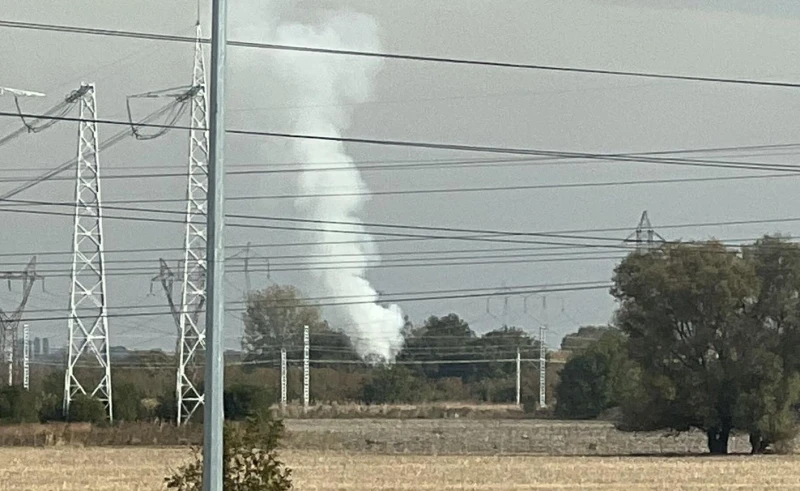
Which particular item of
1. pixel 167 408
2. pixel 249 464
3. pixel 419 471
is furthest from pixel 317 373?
pixel 249 464

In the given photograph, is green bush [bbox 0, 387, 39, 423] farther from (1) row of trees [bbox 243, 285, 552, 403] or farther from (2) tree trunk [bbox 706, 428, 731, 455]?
(2) tree trunk [bbox 706, 428, 731, 455]

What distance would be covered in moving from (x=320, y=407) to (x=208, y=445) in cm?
7301

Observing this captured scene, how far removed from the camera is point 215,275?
1329 cm

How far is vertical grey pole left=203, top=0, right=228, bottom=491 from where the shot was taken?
13117 millimetres

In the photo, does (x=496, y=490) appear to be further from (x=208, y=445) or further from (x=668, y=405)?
(x=668, y=405)

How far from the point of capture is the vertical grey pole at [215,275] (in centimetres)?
1312

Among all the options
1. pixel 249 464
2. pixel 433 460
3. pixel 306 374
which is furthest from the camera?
pixel 306 374

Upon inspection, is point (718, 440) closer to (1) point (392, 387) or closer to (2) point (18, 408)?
(1) point (392, 387)

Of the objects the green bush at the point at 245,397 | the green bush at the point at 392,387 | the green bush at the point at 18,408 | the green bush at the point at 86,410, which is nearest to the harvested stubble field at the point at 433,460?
the green bush at the point at 86,410

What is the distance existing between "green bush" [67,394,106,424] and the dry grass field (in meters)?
5.05

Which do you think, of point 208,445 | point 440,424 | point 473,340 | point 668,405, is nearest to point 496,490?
point 208,445

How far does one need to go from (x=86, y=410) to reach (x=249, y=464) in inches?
1982

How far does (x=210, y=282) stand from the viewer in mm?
13289

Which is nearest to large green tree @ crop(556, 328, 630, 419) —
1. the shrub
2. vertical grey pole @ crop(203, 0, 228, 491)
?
the shrub
